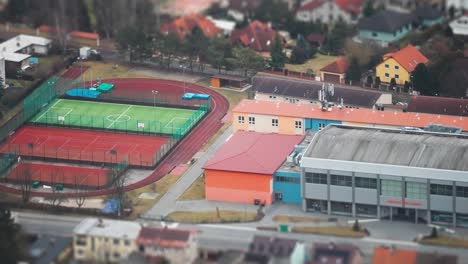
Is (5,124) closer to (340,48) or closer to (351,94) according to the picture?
(351,94)

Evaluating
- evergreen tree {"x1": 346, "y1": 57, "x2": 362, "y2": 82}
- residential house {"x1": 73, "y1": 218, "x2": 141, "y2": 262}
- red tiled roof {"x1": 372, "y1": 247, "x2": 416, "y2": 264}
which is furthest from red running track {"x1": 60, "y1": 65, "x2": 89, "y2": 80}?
red tiled roof {"x1": 372, "y1": 247, "x2": 416, "y2": 264}

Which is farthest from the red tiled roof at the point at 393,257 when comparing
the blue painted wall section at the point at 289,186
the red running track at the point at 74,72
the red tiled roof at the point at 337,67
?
the red running track at the point at 74,72

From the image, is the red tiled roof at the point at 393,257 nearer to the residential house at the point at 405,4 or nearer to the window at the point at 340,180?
the window at the point at 340,180

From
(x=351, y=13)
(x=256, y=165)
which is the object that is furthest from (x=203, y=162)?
(x=351, y=13)

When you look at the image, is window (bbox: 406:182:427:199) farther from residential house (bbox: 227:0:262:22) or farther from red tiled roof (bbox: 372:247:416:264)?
residential house (bbox: 227:0:262:22)

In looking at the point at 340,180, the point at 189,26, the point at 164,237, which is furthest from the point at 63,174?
the point at 189,26
